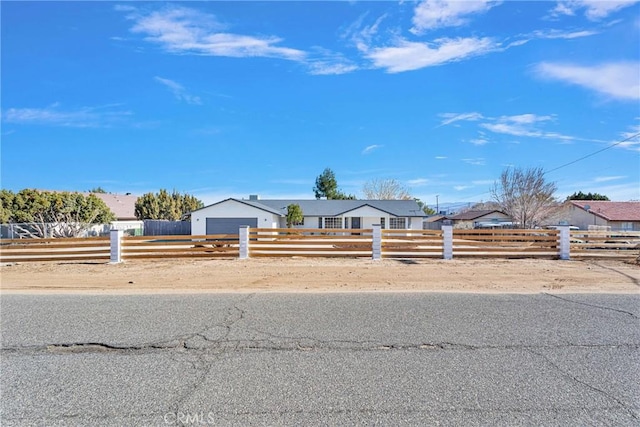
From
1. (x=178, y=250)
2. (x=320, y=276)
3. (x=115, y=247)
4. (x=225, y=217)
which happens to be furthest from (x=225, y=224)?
(x=320, y=276)

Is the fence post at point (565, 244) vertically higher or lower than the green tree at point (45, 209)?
lower

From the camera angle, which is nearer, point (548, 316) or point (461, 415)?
point (461, 415)

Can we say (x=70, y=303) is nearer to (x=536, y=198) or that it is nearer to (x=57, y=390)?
(x=57, y=390)

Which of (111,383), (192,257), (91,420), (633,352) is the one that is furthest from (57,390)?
(192,257)

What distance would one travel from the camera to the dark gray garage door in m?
30.1

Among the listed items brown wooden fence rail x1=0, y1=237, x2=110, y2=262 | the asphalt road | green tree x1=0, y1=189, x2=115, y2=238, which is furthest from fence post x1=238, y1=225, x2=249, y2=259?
green tree x1=0, y1=189, x2=115, y2=238

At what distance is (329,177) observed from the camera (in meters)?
59.0

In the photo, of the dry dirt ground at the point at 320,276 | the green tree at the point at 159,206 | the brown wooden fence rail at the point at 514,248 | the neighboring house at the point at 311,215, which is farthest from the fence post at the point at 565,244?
the green tree at the point at 159,206

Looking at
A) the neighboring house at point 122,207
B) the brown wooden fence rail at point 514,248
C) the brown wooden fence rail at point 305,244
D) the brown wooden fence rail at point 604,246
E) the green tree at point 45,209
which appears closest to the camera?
the brown wooden fence rail at point 305,244

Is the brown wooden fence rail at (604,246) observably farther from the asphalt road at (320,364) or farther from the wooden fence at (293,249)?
the asphalt road at (320,364)

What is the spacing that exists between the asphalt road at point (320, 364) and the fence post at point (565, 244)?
9.17m

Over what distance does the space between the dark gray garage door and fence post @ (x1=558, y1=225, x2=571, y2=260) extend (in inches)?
864

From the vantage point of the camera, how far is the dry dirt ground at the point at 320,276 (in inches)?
312

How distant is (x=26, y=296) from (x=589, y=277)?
13.2m
